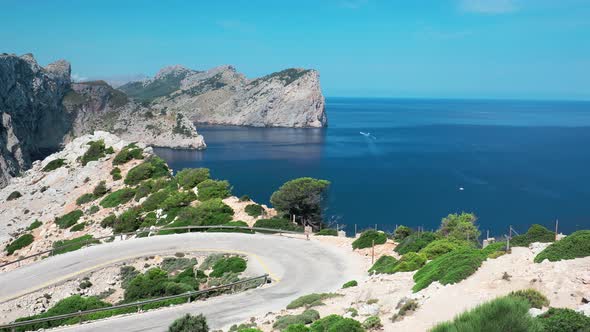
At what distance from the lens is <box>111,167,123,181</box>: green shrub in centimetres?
5885

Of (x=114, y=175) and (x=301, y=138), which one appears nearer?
(x=114, y=175)

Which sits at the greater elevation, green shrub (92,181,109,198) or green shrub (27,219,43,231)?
green shrub (92,181,109,198)

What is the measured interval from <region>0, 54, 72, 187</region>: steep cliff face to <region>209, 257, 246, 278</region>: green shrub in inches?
4076

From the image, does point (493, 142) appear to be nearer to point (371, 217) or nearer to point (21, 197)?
point (371, 217)

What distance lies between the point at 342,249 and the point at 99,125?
16991 centimetres

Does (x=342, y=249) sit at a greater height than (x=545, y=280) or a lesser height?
lesser

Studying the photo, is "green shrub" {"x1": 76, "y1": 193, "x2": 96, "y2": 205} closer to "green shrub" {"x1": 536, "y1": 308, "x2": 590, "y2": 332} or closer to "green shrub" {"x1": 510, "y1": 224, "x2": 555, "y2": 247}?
"green shrub" {"x1": 510, "y1": 224, "x2": 555, "y2": 247}

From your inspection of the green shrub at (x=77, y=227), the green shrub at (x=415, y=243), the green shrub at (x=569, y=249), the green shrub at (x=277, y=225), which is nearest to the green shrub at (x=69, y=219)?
the green shrub at (x=77, y=227)

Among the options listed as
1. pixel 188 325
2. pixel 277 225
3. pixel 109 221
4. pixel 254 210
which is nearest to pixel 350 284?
pixel 188 325

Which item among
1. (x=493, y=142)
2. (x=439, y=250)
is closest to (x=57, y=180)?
(x=439, y=250)

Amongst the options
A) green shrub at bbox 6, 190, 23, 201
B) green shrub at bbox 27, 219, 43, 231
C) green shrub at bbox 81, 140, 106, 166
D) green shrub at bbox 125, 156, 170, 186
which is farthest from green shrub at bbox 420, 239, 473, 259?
green shrub at bbox 6, 190, 23, 201

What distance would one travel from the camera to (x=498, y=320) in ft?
29.3

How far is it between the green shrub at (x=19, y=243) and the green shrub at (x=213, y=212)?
1822cm

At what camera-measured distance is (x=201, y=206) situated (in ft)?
145
